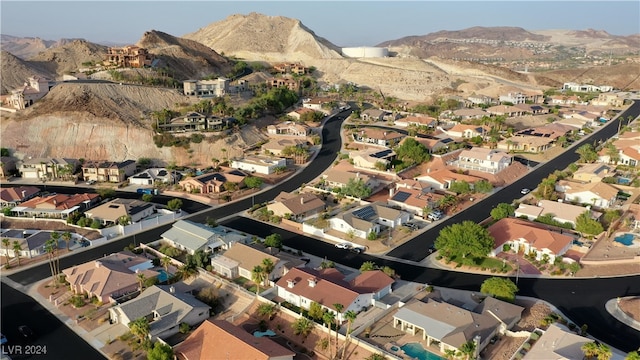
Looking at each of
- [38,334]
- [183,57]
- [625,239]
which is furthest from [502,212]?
[183,57]

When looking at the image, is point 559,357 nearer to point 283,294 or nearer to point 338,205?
point 283,294

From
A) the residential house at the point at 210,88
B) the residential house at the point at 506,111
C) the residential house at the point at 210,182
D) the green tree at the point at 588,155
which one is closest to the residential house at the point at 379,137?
the residential house at the point at 210,182

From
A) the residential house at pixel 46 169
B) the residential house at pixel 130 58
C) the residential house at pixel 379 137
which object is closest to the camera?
the residential house at pixel 46 169

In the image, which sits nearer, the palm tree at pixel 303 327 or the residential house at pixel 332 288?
the palm tree at pixel 303 327

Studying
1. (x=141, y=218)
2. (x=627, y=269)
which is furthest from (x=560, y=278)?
(x=141, y=218)

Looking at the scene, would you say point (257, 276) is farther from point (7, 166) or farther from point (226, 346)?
point (7, 166)

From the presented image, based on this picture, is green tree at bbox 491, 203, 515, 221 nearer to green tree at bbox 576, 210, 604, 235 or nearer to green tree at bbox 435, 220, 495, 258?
green tree at bbox 576, 210, 604, 235

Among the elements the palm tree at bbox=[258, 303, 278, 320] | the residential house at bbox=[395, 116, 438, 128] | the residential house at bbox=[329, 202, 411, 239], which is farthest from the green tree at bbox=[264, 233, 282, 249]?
the residential house at bbox=[395, 116, 438, 128]

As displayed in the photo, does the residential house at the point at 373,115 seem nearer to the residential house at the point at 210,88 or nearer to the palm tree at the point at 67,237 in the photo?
the residential house at the point at 210,88
